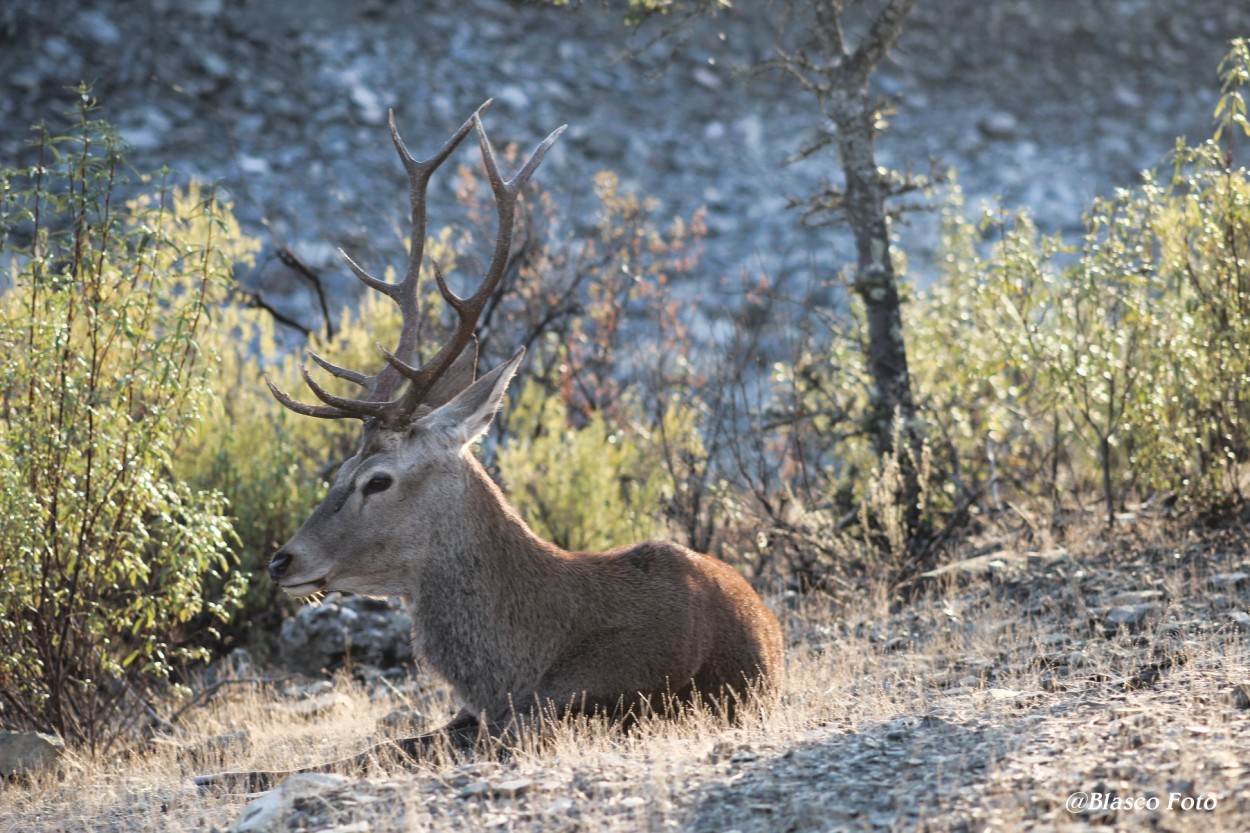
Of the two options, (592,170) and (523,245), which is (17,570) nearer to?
(523,245)

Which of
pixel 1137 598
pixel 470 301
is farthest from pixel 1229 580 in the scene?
pixel 470 301

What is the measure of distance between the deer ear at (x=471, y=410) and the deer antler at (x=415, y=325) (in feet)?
0.48

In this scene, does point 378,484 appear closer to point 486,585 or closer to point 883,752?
point 486,585

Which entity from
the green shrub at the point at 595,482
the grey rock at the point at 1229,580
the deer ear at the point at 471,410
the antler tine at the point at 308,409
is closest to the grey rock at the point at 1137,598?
the grey rock at the point at 1229,580

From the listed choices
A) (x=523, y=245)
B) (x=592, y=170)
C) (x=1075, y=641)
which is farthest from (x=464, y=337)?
(x=592, y=170)

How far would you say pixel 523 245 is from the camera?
12.3 metres

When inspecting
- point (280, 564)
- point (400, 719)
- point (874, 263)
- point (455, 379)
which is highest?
point (874, 263)

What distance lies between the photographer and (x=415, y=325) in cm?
692

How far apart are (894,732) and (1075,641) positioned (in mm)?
2199

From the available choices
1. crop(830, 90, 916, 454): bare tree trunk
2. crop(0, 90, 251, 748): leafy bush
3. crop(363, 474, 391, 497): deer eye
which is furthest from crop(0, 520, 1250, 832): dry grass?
crop(830, 90, 916, 454): bare tree trunk

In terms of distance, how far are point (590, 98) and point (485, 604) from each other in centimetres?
2105

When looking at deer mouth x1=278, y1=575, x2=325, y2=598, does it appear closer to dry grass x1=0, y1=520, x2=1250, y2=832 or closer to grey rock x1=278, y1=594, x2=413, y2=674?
dry grass x1=0, y1=520, x2=1250, y2=832

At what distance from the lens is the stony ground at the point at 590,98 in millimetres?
21859

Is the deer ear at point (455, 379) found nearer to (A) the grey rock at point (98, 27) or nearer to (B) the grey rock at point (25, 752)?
(B) the grey rock at point (25, 752)
